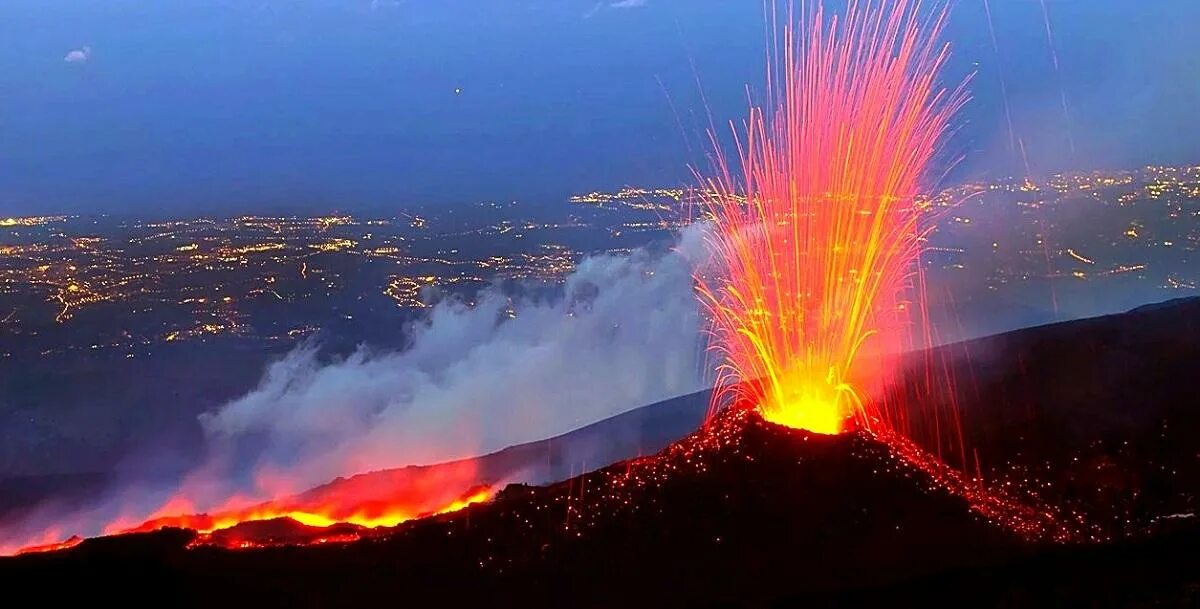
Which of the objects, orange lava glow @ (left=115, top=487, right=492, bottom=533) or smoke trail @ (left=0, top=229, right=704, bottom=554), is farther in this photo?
smoke trail @ (left=0, top=229, right=704, bottom=554)

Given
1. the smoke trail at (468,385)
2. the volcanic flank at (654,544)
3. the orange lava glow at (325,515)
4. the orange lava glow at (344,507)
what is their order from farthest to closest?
the smoke trail at (468,385) < the orange lava glow at (325,515) < the orange lava glow at (344,507) < the volcanic flank at (654,544)

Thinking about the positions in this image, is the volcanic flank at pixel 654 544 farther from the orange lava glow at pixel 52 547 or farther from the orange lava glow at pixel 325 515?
the orange lava glow at pixel 325 515

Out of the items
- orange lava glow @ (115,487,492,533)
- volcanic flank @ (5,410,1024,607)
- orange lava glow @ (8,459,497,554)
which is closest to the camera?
volcanic flank @ (5,410,1024,607)

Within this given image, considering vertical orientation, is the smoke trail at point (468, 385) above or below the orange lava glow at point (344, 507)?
above

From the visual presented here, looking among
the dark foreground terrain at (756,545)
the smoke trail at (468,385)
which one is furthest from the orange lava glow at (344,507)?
the smoke trail at (468,385)

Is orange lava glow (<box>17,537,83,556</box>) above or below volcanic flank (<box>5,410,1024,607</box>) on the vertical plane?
above

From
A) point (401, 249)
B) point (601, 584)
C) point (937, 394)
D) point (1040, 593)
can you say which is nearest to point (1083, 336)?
point (937, 394)

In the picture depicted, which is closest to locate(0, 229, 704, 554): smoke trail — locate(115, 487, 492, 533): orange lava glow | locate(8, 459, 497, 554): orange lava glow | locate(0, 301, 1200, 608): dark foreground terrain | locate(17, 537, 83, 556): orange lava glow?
locate(8, 459, 497, 554): orange lava glow

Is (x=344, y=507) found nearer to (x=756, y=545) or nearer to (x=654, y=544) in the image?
(x=654, y=544)

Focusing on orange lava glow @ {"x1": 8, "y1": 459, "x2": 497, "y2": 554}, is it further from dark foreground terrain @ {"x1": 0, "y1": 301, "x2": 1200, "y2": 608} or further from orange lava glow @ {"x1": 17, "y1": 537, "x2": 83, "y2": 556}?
dark foreground terrain @ {"x1": 0, "y1": 301, "x2": 1200, "y2": 608}
